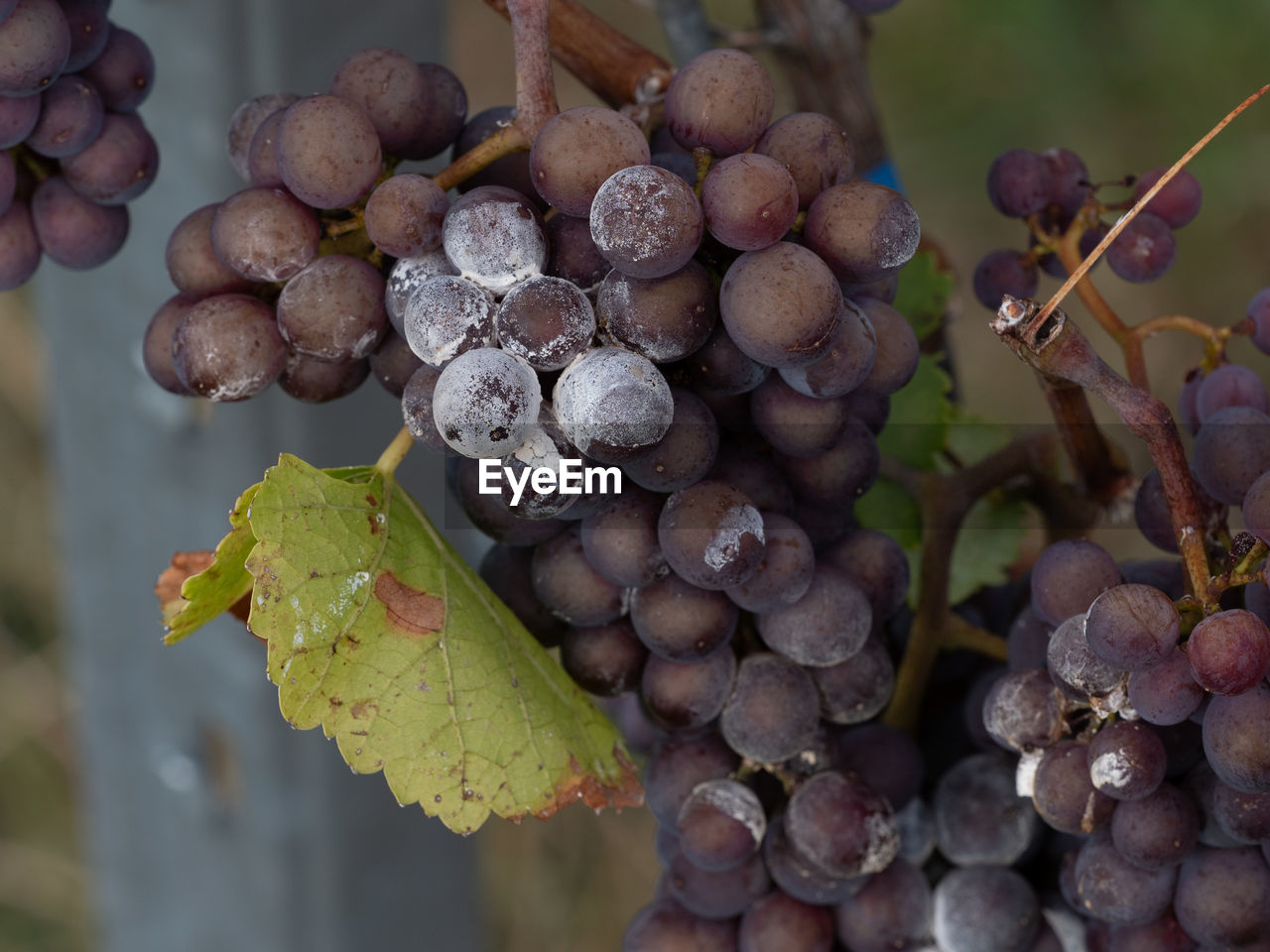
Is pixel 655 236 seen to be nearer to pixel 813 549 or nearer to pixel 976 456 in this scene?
pixel 813 549

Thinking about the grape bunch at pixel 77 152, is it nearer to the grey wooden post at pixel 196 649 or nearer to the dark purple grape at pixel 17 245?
the dark purple grape at pixel 17 245

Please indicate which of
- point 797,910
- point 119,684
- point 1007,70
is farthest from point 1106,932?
point 1007,70

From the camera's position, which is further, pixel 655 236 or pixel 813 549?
pixel 813 549

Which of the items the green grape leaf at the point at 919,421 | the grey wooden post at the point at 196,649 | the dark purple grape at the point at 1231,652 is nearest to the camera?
the dark purple grape at the point at 1231,652

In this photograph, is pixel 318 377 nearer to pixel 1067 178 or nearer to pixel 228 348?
pixel 228 348

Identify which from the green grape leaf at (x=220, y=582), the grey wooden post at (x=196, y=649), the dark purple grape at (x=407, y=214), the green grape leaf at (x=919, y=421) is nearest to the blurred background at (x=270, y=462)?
the grey wooden post at (x=196, y=649)

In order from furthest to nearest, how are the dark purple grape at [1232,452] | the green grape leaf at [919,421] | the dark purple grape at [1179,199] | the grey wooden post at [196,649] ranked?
the grey wooden post at [196,649], the green grape leaf at [919,421], the dark purple grape at [1179,199], the dark purple grape at [1232,452]
